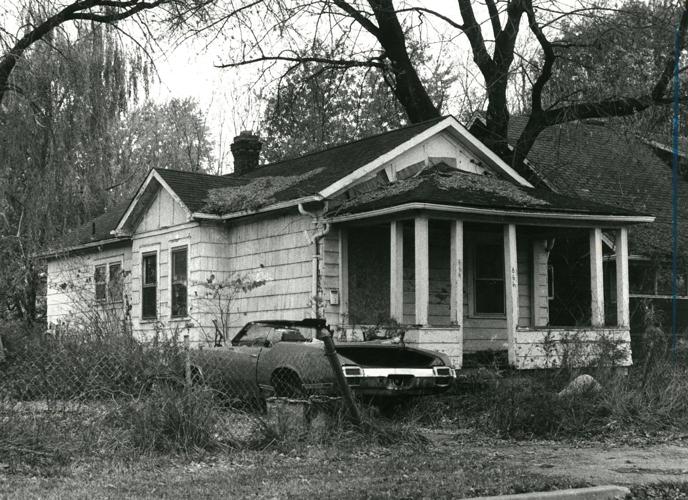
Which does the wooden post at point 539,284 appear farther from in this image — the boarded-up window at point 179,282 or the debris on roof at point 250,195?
the boarded-up window at point 179,282

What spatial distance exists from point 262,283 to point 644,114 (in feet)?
34.3

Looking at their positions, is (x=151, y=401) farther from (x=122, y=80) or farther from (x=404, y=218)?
(x=122, y=80)

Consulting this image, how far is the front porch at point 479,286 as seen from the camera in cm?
1546

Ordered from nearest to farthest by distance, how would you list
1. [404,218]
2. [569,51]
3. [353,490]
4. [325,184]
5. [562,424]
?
[353,490], [562,424], [404,218], [325,184], [569,51]

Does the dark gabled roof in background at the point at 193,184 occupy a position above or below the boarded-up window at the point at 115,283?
above

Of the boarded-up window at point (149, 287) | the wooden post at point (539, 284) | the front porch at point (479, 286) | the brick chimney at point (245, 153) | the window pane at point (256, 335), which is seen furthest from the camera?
the brick chimney at point (245, 153)

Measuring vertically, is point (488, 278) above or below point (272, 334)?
above

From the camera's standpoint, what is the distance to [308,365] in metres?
11.5

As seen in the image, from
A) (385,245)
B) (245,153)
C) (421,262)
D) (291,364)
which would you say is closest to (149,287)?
(245,153)

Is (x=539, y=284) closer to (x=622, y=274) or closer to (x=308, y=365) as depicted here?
(x=622, y=274)

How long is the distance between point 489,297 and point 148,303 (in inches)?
288

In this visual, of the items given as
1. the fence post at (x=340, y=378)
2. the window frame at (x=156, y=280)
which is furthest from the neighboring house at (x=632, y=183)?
the fence post at (x=340, y=378)

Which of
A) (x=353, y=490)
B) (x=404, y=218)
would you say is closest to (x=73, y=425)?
(x=353, y=490)

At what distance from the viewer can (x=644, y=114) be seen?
22656 mm
